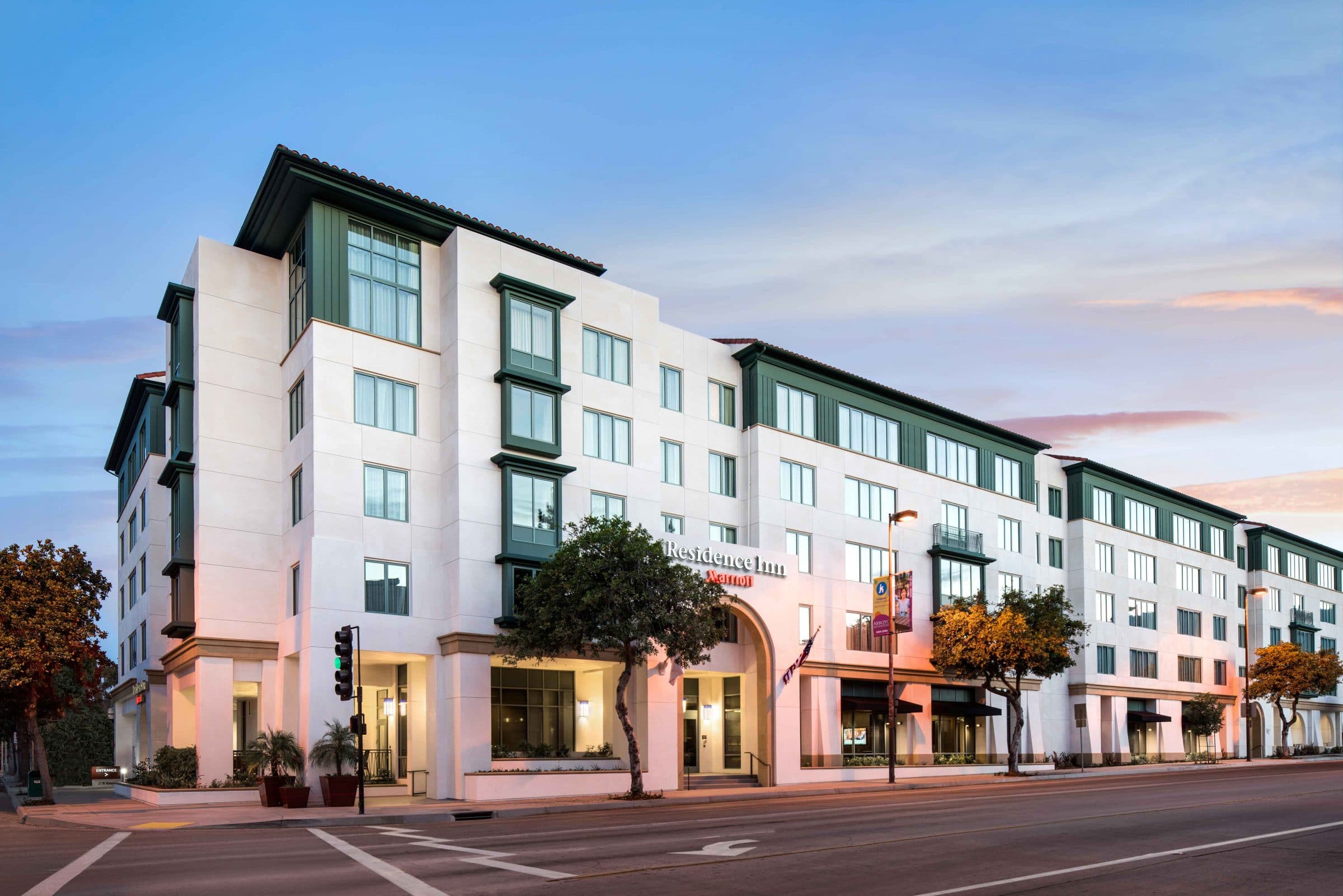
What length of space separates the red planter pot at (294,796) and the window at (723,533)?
68.2ft

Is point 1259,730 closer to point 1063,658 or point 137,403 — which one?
point 1063,658

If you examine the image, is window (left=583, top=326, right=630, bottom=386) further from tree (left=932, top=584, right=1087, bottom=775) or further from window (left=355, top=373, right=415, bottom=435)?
tree (left=932, top=584, right=1087, bottom=775)

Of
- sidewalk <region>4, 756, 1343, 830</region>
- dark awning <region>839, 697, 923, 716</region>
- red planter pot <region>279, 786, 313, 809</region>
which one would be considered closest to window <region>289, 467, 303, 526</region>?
red planter pot <region>279, 786, 313, 809</region>

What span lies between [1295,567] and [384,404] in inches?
3503

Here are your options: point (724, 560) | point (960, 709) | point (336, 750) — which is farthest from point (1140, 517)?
point (336, 750)

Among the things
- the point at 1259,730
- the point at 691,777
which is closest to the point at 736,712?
the point at 691,777

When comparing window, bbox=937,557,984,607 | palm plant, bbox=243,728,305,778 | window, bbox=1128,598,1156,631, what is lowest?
palm plant, bbox=243,728,305,778

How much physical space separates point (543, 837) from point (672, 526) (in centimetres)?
2532

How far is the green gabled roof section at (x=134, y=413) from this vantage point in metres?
53.9

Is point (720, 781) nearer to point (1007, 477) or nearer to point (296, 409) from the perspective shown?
point (296, 409)

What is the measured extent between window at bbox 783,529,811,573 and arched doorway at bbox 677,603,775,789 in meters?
4.74

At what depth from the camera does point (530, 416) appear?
139ft

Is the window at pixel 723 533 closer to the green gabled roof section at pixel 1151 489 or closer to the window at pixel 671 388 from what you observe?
the window at pixel 671 388

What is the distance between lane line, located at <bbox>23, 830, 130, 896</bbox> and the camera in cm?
1673
